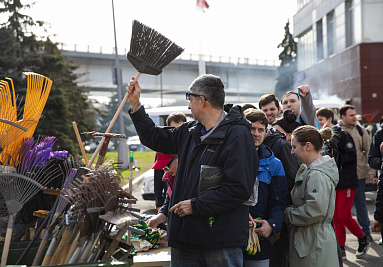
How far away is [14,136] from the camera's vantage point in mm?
2994

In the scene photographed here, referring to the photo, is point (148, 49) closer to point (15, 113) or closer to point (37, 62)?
point (15, 113)

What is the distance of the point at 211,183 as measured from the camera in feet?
9.34

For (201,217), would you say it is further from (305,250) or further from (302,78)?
(302,78)

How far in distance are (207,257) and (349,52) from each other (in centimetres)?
2946

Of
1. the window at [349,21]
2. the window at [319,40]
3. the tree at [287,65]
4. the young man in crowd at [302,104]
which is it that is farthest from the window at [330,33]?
the young man in crowd at [302,104]

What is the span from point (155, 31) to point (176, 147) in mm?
838

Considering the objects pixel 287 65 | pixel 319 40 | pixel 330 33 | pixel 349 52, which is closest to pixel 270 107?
pixel 349 52

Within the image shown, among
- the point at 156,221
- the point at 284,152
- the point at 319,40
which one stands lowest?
the point at 156,221

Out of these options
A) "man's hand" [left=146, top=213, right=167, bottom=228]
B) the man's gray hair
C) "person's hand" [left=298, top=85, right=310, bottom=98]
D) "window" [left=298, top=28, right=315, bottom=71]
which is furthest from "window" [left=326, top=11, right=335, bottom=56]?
the man's gray hair

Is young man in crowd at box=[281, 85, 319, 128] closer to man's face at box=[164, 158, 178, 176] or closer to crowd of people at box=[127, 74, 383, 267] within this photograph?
crowd of people at box=[127, 74, 383, 267]

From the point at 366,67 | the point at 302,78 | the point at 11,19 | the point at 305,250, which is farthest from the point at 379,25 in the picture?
the point at 305,250

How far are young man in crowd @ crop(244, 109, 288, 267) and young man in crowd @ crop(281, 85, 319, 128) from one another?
1.16 m

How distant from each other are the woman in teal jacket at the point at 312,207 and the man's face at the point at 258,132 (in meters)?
0.38

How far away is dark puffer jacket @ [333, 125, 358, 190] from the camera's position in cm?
624
